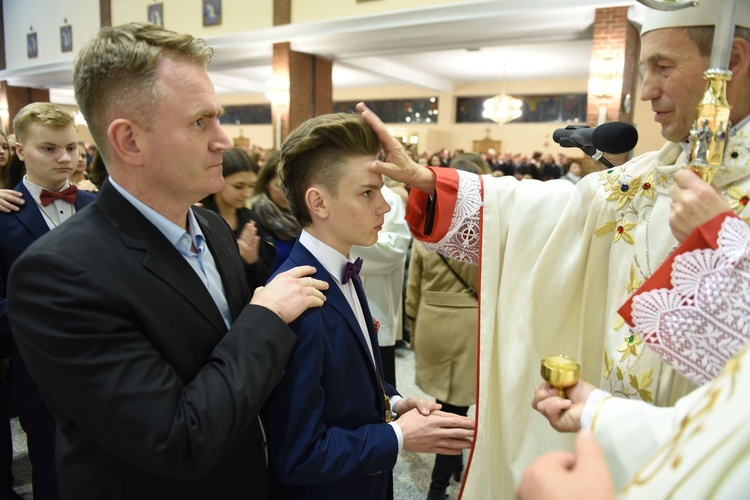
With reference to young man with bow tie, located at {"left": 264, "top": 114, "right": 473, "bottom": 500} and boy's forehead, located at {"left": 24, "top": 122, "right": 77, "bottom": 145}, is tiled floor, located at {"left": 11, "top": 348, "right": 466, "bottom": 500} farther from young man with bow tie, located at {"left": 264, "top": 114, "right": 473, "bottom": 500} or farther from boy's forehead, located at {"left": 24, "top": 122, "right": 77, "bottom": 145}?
boy's forehead, located at {"left": 24, "top": 122, "right": 77, "bottom": 145}

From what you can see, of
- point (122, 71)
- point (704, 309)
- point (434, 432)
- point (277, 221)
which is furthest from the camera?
point (277, 221)

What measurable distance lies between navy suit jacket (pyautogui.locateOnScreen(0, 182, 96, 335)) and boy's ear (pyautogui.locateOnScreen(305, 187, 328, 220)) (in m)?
1.53

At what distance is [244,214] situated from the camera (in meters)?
2.96

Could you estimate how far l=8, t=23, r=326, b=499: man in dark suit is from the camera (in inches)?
36.7

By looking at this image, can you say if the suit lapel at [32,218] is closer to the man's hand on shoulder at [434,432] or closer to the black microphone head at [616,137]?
the man's hand on shoulder at [434,432]

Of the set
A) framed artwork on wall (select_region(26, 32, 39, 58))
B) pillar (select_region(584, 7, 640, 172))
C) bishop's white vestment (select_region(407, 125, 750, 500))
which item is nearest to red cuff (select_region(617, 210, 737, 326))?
bishop's white vestment (select_region(407, 125, 750, 500))

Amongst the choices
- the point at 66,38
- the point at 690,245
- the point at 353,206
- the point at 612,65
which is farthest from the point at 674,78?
the point at 66,38

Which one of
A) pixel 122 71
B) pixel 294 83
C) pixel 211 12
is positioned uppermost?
pixel 211 12

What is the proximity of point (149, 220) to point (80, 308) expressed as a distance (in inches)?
10.6

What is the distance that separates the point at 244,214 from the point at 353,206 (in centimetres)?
169

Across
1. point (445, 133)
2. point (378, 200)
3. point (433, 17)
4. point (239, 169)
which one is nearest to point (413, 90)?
point (445, 133)

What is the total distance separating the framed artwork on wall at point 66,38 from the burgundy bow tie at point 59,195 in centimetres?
1291

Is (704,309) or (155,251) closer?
(704,309)

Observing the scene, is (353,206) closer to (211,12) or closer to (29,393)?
(29,393)
